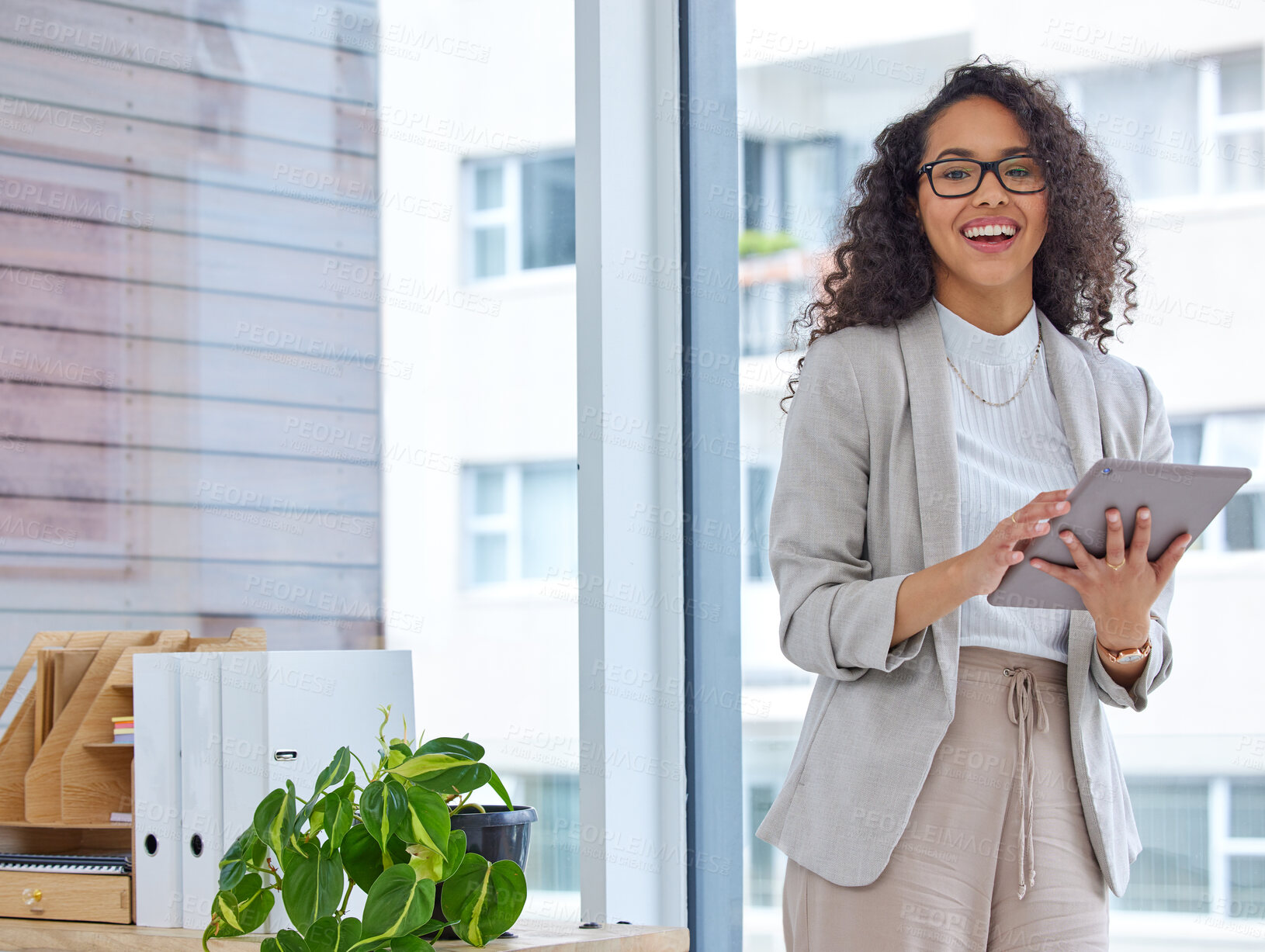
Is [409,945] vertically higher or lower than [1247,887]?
higher

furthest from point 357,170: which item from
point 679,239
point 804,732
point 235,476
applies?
point 804,732

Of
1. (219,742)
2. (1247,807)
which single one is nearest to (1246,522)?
(1247,807)

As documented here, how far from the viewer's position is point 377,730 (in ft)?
5.29

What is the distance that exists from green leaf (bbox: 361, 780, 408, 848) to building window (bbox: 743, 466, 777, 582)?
968 millimetres

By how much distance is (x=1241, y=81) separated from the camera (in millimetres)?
1718

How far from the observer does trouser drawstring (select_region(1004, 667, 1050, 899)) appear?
1272mm

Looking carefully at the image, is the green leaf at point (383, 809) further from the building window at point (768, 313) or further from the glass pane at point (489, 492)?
the glass pane at point (489, 492)

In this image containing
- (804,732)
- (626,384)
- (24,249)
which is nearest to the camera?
(804,732)

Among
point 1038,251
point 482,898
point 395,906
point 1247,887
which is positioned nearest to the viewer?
point 395,906

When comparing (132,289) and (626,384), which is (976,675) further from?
(132,289)

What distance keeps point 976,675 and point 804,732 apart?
0.70ft

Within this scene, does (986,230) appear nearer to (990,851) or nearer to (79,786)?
(990,851)

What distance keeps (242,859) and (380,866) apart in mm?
154

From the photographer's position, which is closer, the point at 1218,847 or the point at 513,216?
the point at 1218,847
